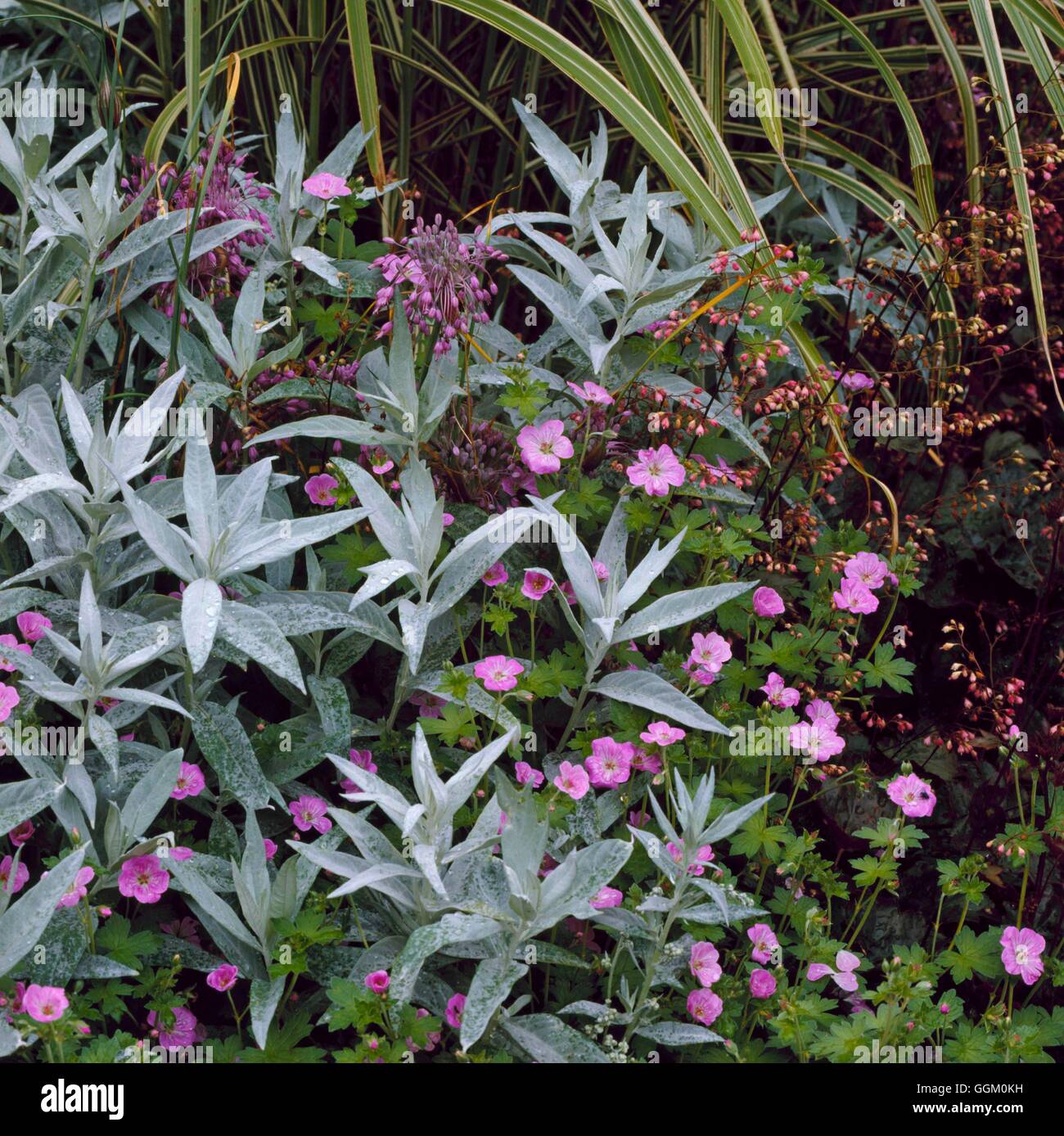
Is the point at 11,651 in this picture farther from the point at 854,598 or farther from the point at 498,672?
the point at 854,598

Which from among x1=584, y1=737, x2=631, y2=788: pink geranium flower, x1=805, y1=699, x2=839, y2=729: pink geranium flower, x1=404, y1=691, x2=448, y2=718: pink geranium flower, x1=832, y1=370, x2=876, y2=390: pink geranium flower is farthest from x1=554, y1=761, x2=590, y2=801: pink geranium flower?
x1=832, y1=370, x2=876, y2=390: pink geranium flower

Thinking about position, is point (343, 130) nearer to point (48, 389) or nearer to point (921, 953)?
point (48, 389)

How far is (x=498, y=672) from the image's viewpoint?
1473 mm

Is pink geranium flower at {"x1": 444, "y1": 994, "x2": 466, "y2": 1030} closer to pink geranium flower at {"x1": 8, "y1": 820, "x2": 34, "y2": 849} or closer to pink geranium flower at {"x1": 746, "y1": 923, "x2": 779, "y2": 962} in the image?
pink geranium flower at {"x1": 746, "y1": 923, "x2": 779, "y2": 962}

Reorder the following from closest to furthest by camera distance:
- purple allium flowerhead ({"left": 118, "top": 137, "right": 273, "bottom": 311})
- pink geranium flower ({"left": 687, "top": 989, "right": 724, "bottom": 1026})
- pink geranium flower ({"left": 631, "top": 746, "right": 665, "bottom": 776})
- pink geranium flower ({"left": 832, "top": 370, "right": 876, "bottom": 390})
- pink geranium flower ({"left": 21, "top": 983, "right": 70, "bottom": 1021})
Result: pink geranium flower ({"left": 21, "top": 983, "right": 70, "bottom": 1021}) < pink geranium flower ({"left": 687, "top": 989, "right": 724, "bottom": 1026}) < pink geranium flower ({"left": 631, "top": 746, "right": 665, "bottom": 776}) < purple allium flowerhead ({"left": 118, "top": 137, "right": 273, "bottom": 311}) < pink geranium flower ({"left": 832, "top": 370, "right": 876, "bottom": 390})

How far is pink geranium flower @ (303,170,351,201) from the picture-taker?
1.85 m

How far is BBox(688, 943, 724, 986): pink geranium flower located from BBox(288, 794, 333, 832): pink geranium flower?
0.44 m

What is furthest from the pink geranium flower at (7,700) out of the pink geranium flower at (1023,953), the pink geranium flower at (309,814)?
the pink geranium flower at (1023,953)

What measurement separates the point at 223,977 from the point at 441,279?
886 millimetres

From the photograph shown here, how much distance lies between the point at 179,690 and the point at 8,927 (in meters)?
0.38

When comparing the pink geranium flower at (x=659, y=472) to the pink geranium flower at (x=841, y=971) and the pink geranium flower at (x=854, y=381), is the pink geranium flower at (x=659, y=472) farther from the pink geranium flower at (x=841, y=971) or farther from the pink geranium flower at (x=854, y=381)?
the pink geranium flower at (x=841, y=971)

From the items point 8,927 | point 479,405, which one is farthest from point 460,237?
point 8,927

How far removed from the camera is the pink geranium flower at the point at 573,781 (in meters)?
1.43

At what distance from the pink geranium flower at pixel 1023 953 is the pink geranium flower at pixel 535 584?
0.68m
